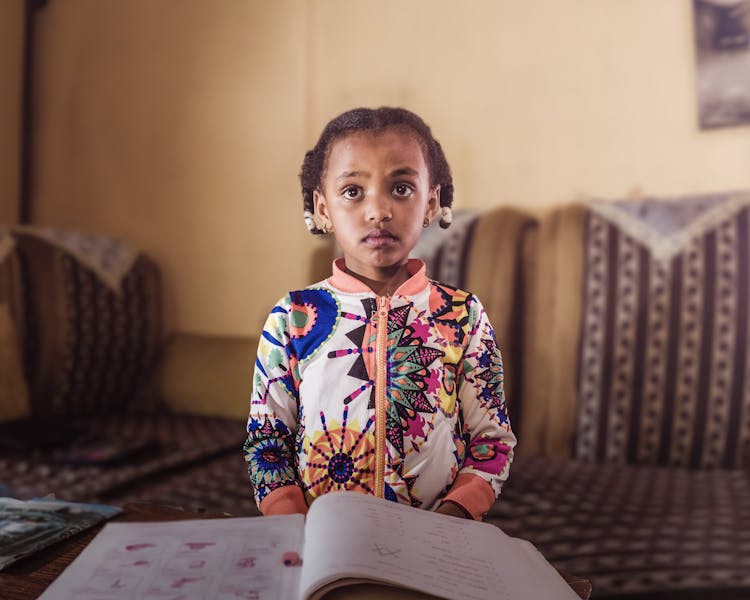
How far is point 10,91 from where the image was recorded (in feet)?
6.47

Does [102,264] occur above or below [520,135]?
Answer: below

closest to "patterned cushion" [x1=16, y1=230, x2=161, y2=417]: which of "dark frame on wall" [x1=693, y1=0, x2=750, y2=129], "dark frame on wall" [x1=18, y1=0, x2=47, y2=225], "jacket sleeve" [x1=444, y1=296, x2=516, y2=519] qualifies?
"dark frame on wall" [x1=18, y1=0, x2=47, y2=225]

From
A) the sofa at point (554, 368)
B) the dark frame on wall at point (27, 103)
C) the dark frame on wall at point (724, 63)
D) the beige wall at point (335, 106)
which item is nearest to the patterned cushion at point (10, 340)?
the sofa at point (554, 368)

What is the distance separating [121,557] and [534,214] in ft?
4.13

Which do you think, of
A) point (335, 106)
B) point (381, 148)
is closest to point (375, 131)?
point (381, 148)

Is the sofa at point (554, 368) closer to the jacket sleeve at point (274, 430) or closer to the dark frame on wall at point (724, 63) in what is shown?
the dark frame on wall at point (724, 63)

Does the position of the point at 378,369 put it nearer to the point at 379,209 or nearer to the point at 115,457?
the point at 379,209

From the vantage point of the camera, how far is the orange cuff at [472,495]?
46 cm

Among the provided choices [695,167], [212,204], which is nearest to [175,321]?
[212,204]

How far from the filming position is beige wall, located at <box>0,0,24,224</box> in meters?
1.95

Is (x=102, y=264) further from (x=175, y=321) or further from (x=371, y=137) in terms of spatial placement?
(x=371, y=137)

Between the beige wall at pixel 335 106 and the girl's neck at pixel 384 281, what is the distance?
0.48 metres

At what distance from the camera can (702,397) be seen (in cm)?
125

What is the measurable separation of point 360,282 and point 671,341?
3.28 ft
